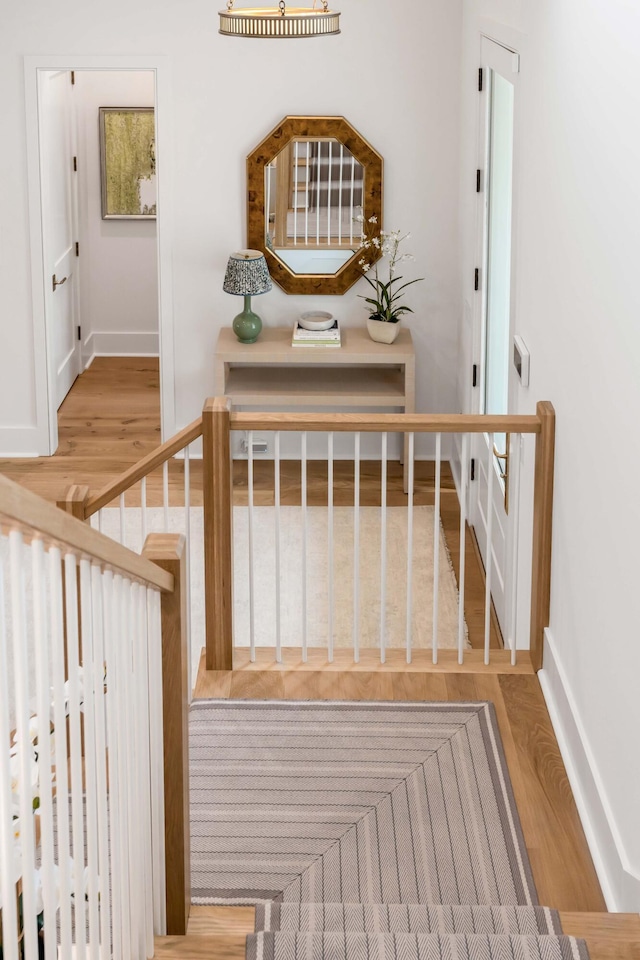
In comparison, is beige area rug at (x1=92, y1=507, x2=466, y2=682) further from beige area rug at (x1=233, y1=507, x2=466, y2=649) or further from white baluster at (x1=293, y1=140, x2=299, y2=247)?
white baluster at (x1=293, y1=140, x2=299, y2=247)

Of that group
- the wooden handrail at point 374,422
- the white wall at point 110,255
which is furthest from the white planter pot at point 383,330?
the wooden handrail at point 374,422

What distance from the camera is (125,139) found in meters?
8.09

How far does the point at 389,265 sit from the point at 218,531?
10.4 feet

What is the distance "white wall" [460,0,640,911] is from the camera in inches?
99.0

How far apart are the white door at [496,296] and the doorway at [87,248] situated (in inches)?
73.1

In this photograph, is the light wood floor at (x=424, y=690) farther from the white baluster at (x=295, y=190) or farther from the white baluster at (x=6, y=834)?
the white baluster at (x=295, y=190)

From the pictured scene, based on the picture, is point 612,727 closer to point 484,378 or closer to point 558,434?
point 558,434

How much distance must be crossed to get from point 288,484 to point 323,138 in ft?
6.03

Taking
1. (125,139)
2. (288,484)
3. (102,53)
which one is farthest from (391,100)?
(125,139)

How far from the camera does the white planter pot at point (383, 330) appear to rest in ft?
20.3

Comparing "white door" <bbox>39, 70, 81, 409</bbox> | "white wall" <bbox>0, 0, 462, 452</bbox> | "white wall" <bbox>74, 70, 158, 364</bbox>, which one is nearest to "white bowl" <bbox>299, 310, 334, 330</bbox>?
"white wall" <bbox>0, 0, 462, 452</bbox>

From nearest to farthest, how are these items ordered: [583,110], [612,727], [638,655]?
[638,655], [612,727], [583,110]

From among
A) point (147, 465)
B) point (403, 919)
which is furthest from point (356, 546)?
point (403, 919)

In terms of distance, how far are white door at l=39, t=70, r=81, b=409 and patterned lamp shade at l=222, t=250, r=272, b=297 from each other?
104 centimetres
